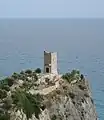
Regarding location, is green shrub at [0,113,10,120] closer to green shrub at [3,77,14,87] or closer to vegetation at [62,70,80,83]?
green shrub at [3,77,14,87]

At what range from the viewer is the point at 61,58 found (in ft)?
313

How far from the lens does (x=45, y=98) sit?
3047cm

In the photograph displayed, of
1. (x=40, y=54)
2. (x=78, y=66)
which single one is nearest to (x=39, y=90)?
(x=78, y=66)

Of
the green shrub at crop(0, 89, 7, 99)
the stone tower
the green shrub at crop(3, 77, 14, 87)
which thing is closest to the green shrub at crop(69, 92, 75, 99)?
the stone tower

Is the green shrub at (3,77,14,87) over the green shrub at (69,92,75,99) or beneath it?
over

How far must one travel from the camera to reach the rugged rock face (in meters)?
26.5

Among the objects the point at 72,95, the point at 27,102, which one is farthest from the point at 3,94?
the point at 72,95

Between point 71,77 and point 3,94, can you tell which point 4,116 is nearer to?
point 3,94

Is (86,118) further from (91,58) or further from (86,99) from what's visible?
(91,58)

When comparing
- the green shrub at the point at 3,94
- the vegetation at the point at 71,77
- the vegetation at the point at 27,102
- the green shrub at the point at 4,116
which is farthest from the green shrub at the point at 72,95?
the green shrub at the point at 4,116

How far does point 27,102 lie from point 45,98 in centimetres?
301

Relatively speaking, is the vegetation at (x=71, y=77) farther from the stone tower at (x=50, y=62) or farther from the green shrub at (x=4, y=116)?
the green shrub at (x=4, y=116)

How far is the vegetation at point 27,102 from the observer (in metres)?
26.8

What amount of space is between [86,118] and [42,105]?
626 centimetres
